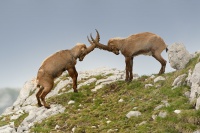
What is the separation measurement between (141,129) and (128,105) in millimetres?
4233

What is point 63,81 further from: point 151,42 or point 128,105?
point 128,105

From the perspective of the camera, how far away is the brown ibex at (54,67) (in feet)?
76.5

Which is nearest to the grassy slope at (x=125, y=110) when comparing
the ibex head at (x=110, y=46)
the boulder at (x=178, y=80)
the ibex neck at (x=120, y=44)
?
the boulder at (x=178, y=80)

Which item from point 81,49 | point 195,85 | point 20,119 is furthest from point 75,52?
point 195,85

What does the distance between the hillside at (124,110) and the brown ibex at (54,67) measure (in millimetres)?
1328

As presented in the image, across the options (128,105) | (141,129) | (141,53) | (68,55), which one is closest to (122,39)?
(141,53)

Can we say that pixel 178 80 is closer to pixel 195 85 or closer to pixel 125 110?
pixel 195 85

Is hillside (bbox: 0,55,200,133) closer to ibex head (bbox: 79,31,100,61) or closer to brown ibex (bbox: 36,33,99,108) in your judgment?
brown ibex (bbox: 36,33,99,108)

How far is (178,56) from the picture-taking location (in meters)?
22.9

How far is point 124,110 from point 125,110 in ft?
0.31

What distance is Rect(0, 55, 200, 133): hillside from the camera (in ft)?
51.6

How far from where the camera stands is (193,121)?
49.2 ft

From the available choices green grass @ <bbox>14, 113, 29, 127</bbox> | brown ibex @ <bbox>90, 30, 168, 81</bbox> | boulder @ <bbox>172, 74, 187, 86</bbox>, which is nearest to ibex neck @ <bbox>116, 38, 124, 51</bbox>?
brown ibex @ <bbox>90, 30, 168, 81</bbox>

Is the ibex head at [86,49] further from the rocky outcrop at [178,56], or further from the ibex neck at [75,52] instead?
the rocky outcrop at [178,56]
